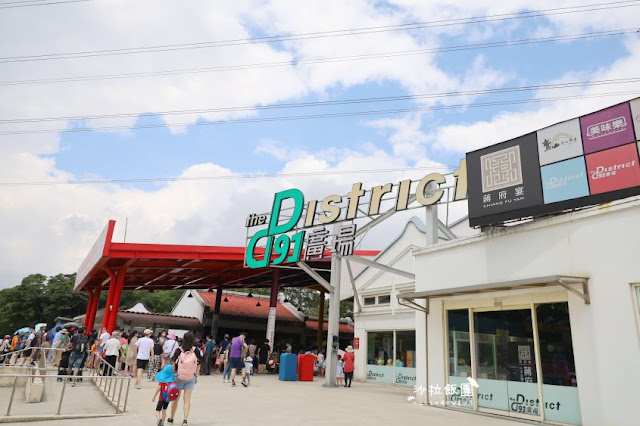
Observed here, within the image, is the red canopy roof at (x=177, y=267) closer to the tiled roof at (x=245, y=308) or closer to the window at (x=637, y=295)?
the tiled roof at (x=245, y=308)

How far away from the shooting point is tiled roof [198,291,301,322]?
104 ft

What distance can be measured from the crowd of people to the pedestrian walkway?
22.2 inches

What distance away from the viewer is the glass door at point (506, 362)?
30.1 feet

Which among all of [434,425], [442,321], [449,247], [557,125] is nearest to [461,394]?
[442,321]

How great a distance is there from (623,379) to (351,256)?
10.1 metres

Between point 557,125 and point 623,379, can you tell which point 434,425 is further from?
point 557,125

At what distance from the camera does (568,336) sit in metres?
8.62

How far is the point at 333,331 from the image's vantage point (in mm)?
16438

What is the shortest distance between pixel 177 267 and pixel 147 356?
10255 mm

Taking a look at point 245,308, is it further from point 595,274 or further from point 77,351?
point 595,274

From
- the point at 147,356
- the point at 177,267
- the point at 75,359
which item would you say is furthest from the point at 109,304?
the point at 147,356

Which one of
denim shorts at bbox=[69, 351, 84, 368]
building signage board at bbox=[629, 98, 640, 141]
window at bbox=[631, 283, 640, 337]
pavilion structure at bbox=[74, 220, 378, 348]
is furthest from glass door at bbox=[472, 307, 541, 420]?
denim shorts at bbox=[69, 351, 84, 368]

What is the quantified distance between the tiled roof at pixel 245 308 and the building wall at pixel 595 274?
24007mm

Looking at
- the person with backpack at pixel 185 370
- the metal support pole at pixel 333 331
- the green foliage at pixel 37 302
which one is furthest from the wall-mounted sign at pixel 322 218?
the green foliage at pixel 37 302
